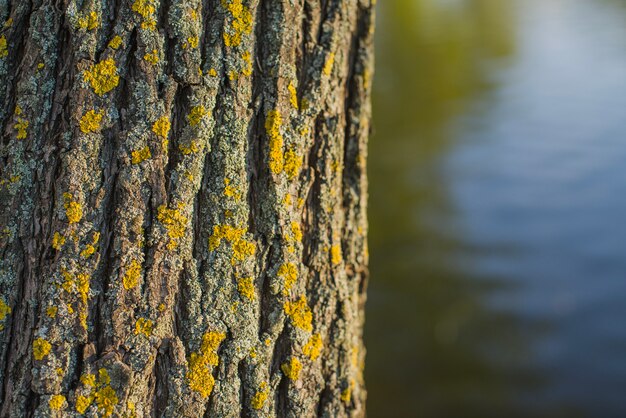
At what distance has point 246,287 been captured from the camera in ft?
4.70

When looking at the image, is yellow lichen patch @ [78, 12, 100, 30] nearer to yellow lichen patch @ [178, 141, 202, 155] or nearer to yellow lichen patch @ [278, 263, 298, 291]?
Answer: yellow lichen patch @ [178, 141, 202, 155]

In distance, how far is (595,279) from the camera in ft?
16.7

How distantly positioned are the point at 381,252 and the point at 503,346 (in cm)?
134

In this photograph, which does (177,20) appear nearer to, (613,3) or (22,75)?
(22,75)

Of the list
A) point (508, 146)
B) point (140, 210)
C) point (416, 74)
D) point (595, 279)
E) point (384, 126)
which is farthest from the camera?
point (416, 74)

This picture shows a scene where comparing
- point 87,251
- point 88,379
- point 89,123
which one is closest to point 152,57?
point 89,123

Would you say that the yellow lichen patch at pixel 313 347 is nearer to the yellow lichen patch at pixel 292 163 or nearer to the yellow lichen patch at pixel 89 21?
the yellow lichen patch at pixel 292 163

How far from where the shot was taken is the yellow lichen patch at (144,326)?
134 cm

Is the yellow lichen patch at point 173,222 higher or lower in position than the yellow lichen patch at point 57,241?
higher

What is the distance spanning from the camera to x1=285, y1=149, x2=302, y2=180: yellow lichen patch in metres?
1.47

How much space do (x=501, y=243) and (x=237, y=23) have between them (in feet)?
15.0

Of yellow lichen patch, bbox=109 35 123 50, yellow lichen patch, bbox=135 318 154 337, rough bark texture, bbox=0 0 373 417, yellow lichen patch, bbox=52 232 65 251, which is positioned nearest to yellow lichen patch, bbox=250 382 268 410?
rough bark texture, bbox=0 0 373 417

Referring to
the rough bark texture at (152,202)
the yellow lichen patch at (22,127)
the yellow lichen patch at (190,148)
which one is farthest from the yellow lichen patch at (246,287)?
the yellow lichen patch at (22,127)

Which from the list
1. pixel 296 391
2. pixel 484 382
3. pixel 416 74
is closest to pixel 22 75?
pixel 296 391
